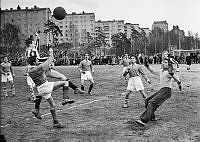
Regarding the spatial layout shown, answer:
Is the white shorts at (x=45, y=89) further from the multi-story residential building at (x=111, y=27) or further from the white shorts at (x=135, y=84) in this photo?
the multi-story residential building at (x=111, y=27)

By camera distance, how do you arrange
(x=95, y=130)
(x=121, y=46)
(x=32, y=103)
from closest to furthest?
(x=95, y=130)
(x=32, y=103)
(x=121, y=46)

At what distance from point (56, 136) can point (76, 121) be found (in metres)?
1.56

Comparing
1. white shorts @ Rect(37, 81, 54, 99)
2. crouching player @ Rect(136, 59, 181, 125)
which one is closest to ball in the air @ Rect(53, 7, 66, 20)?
white shorts @ Rect(37, 81, 54, 99)

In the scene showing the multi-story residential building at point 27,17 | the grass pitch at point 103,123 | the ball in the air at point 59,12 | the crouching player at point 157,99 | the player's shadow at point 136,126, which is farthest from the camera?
the multi-story residential building at point 27,17

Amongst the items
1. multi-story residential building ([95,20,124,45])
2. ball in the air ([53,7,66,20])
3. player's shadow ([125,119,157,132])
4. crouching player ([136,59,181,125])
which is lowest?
player's shadow ([125,119,157,132])

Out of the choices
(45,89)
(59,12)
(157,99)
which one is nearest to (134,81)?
(157,99)

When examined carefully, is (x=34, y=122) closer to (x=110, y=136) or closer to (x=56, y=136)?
(x=56, y=136)

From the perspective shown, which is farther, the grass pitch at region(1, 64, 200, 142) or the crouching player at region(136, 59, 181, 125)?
the crouching player at region(136, 59, 181, 125)

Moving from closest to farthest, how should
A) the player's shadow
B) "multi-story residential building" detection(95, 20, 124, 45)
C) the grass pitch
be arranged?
the grass pitch, the player's shadow, "multi-story residential building" detection(95, 20, 124, 45)

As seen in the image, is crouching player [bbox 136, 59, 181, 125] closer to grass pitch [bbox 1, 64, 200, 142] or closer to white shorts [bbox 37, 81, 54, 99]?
grass pitch [bbox 1, 64, 200, 142]

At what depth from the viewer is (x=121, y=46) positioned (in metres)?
73.8

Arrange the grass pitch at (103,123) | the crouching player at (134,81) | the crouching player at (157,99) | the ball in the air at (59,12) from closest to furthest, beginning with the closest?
the grass pitch at (103,123) → the crouching player at (157,99) → the ball in the air at (59,12) → the crouching player at (134,81)

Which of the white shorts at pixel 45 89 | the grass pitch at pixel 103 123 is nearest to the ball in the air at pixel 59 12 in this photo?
the white shorts at pixel 45 89

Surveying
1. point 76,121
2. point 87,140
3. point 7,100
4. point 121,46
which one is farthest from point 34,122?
point 121,46
